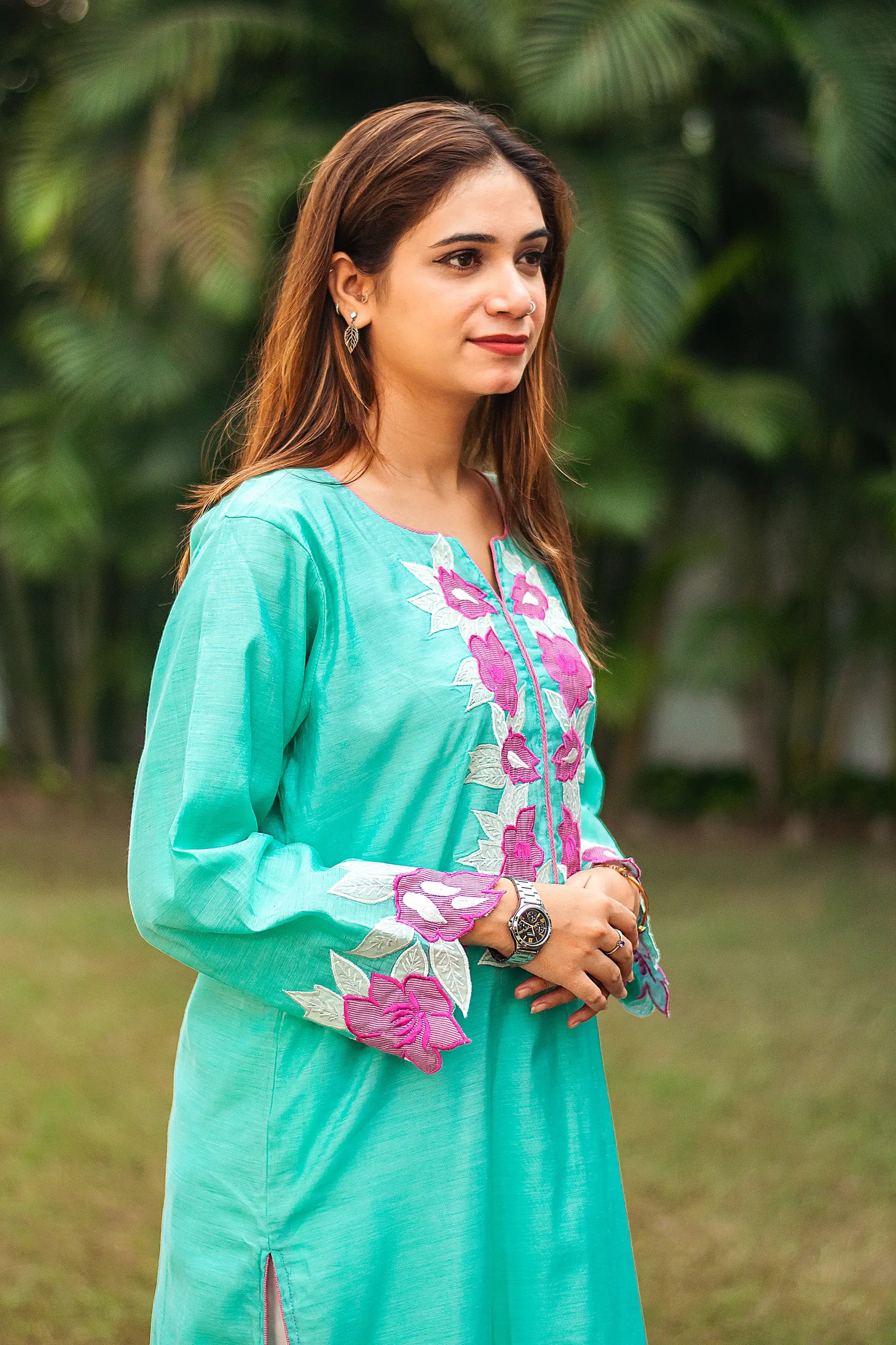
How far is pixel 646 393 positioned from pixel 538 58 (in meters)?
1.56

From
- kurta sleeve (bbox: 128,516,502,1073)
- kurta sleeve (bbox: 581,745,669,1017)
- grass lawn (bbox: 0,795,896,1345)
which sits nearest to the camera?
kurta sleeve (bbox: 128,516,502,1073)

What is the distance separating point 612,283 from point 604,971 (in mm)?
4617

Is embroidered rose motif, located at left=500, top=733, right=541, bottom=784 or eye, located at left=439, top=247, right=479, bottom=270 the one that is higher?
eye, located at left=439, top=247, right=479, bottom=270

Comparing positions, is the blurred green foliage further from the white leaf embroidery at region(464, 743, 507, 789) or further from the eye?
the white leaf embroidery at region(464, 743, 507, 789)

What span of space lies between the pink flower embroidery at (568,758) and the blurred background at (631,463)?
7.14ft

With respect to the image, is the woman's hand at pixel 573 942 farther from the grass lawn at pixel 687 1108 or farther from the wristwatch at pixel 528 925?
the grass lawn at pixel 687 1108

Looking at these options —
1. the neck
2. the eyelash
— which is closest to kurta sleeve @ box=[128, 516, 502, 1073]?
the neck

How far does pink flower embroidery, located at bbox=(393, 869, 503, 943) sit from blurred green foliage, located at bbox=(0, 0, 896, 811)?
180 inches

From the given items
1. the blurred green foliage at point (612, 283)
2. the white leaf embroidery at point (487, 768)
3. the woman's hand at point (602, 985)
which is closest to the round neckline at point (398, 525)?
the white leaf embroidery at point (487, 768)

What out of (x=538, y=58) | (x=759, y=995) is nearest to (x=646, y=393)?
(x=538, y=58)

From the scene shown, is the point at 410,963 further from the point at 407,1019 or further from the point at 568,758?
the point at 568,758

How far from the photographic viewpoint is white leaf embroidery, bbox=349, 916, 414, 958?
129 cm

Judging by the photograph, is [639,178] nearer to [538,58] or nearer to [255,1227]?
[538,58]

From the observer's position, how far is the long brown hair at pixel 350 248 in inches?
56.6
